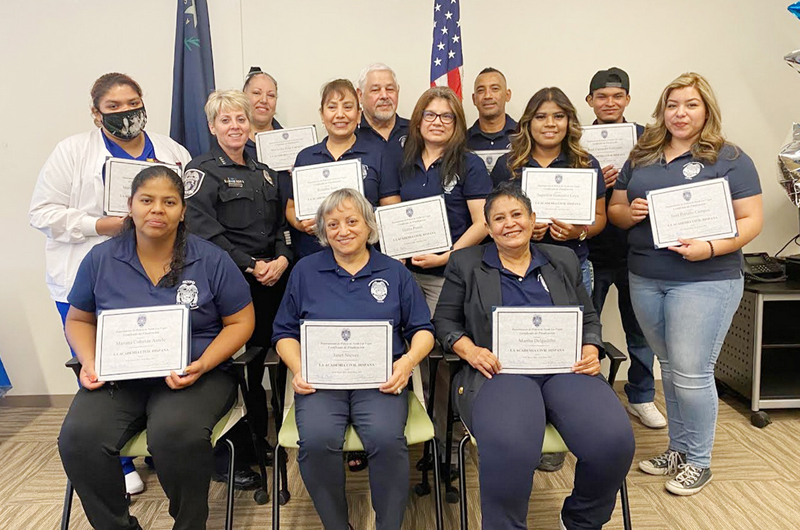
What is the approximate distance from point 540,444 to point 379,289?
818 millimetres

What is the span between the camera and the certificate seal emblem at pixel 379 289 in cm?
220

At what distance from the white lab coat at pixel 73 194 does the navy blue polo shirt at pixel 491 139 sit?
190cm

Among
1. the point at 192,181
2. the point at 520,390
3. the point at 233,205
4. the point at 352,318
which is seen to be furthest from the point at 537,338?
the point at 192,181

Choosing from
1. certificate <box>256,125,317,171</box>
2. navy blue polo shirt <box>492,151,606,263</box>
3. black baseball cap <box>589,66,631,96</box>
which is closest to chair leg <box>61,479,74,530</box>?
certificate <box>256,125,317,171</box>

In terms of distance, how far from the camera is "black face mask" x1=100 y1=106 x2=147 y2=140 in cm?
248

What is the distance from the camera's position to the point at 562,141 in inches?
103

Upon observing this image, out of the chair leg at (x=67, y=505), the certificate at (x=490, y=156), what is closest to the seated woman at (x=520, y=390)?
the certificate at (x=490, y=156)

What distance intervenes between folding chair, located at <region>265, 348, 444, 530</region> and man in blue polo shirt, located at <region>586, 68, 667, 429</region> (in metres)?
1.37

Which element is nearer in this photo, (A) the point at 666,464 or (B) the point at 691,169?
(B) the point at 691,169

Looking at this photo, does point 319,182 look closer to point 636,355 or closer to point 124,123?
point 124,123

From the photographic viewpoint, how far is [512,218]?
218cm

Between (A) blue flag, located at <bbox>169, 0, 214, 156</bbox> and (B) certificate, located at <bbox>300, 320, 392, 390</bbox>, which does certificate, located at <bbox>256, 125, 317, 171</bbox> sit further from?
(B) certificate, located at <bbox>300, 320, 392, 390</bbox>

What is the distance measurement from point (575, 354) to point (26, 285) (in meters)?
3.39

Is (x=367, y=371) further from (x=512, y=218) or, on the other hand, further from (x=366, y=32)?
(x=366, y=32)
